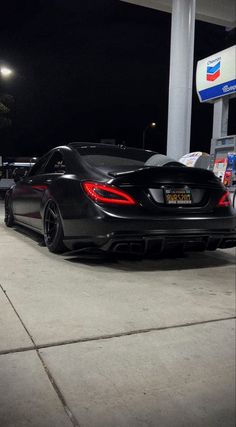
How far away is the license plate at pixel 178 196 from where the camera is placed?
3936mm

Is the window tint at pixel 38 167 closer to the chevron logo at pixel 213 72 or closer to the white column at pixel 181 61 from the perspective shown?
the white column at pixel 181 61

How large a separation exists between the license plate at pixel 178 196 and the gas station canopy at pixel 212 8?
10.2 meters

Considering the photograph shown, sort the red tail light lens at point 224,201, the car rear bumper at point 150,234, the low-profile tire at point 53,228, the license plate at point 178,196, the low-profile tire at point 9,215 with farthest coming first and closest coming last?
the low-profile tire at point 9,215 < the low-profile tire at point 53,228 < the red tail light lens at point 224,201 < the license plate at point 178,196 < the car rear bumper at point 150,234

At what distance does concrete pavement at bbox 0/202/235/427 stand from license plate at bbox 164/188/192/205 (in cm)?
72

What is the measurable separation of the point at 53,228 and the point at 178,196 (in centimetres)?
149

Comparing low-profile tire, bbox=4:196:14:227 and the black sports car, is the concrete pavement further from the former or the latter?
low-profile tire, bbox=4:196:14:227

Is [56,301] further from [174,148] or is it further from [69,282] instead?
[174,148]

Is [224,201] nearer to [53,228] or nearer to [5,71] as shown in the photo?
[53,228]

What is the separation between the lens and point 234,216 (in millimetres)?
4238

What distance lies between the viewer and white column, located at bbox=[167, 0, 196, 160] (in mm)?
9648

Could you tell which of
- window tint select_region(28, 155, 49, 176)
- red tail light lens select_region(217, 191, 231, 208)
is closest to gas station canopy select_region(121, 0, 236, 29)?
window tint select_region(28, 155, 49, 176)

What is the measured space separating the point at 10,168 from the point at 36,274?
2736 centimetres

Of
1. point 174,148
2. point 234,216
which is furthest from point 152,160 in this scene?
point 174,148

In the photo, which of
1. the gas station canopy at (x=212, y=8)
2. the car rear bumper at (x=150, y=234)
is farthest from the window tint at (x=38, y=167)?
the gas station canopy at (x=212, y=8)
